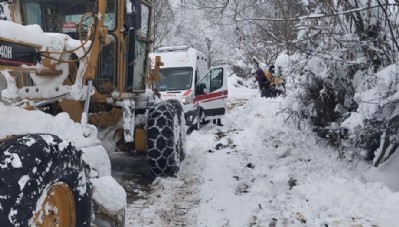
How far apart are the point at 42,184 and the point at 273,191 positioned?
3.60 metres

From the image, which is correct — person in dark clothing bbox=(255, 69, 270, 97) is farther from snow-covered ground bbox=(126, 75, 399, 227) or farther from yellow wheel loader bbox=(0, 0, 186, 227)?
yellow wheel loader bbox=(0, 0, 186, 227)

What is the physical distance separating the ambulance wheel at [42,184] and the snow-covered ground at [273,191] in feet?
6.21

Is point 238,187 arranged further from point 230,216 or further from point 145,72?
point 145,72

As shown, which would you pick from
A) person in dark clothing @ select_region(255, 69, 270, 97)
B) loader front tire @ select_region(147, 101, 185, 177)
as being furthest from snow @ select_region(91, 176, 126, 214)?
person in dark clothing @ select_region(255, 69, 270, 97)

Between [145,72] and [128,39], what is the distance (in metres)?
1.22

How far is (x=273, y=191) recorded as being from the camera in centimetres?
568

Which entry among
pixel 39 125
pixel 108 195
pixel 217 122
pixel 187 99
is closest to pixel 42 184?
pixel 39 125

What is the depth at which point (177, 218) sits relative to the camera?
203 inches

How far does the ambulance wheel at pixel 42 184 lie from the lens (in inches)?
93.5

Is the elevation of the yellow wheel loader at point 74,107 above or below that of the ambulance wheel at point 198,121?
above

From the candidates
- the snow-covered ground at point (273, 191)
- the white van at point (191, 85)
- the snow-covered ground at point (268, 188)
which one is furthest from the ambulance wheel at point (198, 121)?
the snow-covered ground at point (268, 188)

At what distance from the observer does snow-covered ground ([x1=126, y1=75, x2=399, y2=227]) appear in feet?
14.2

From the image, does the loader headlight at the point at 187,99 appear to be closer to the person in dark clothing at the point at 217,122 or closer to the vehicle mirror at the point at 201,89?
the vehicle mirror at the point at 201,89

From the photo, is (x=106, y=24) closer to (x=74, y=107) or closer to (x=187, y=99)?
(x=74, y=107)
